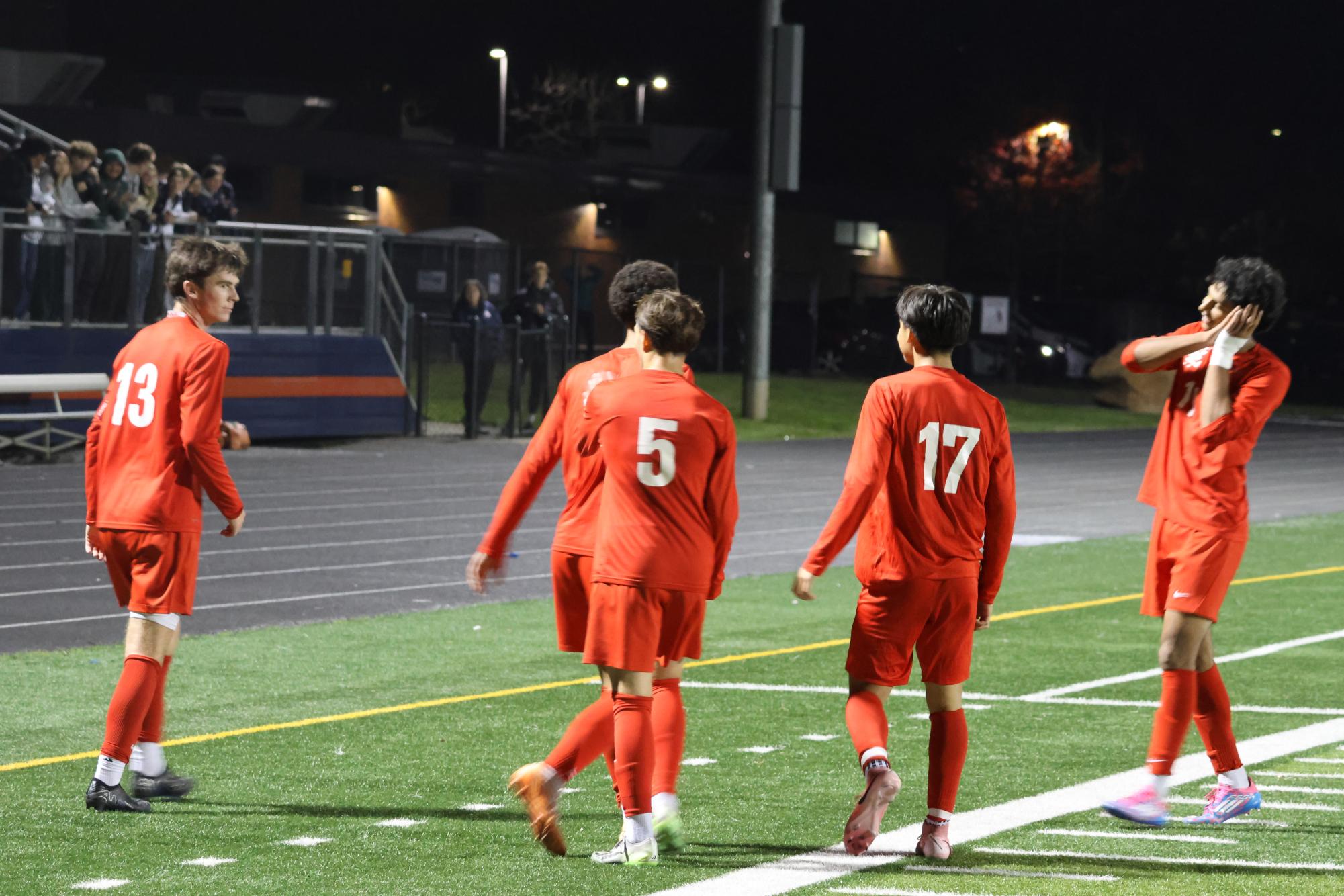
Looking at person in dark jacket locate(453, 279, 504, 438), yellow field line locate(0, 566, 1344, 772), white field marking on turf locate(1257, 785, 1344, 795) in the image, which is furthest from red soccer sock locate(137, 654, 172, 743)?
person in dark jacket locate(453, 279, 504, 438)

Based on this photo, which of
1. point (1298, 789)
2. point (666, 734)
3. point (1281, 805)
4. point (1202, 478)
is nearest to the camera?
point (666, 734)

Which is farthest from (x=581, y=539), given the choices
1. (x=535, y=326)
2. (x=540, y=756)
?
(x=535, y=326)

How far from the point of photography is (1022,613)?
12.4 m

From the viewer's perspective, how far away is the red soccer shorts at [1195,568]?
6.50 meters

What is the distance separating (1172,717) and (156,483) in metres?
3.38

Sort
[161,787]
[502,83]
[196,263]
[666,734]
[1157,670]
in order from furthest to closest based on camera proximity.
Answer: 1. [502,83]
2. [1157,670]
3. [161,787]
4. [196,263]
5. [666,734]

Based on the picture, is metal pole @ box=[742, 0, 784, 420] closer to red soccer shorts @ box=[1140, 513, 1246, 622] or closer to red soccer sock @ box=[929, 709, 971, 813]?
red soccer shorts @ box=[1140, 513, 1246, 622]

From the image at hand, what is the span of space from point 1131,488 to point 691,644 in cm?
1695

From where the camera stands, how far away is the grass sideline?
87.4 feet

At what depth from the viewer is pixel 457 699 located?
916cm

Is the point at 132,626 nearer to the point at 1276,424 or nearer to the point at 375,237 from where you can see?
the point at 375,237

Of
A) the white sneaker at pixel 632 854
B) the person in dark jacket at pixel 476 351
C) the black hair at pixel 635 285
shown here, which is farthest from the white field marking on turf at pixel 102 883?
the person in dark jacket at pixel 476 351

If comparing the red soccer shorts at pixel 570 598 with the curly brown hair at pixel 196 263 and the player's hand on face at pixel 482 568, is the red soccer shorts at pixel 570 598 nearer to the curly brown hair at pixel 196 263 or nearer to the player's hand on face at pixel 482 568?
the player's hand on face at pixel 482 568

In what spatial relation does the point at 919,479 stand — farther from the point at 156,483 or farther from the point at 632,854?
the point at 156,483
